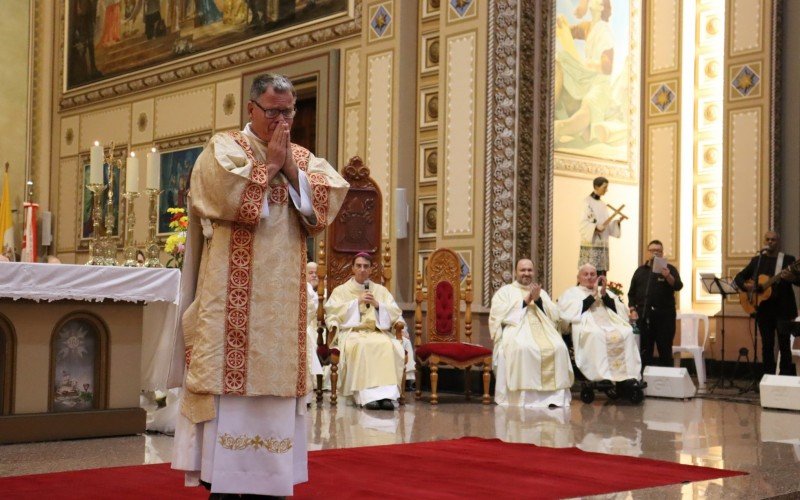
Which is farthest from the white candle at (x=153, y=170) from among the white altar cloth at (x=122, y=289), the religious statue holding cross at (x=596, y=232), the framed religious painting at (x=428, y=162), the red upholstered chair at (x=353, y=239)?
the religious statue holding cross at (x=596, y=232)

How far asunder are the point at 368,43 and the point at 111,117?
21.0 ft

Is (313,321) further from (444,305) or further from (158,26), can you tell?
(158,26)

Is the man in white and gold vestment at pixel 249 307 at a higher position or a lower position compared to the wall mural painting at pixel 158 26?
lower

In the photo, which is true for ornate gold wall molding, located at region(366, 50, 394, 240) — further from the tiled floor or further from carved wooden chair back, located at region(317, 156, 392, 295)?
the tiled floor

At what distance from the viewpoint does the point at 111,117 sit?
17969 mm

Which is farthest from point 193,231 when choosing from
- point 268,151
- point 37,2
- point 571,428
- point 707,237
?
point 37,2

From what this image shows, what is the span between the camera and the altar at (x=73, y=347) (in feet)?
21.0

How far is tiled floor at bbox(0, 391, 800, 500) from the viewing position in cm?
556

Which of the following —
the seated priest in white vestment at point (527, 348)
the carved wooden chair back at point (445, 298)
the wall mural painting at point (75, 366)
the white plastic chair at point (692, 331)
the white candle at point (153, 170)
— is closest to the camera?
the wall mural painting at point (75, 366)

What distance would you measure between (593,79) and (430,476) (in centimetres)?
1052

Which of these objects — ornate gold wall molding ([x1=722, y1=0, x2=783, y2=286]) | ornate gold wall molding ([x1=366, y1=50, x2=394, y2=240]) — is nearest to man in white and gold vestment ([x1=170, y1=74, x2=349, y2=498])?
ornate gold wall molding ([x1=366, y1=50, x2=394, y2=240])

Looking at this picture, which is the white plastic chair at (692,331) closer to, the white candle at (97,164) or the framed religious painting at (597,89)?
the framed religious painting at (597,89)

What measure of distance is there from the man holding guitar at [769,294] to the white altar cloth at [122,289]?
6607mm

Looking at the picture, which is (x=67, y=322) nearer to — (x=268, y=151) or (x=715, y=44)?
(x=268, y=151)
